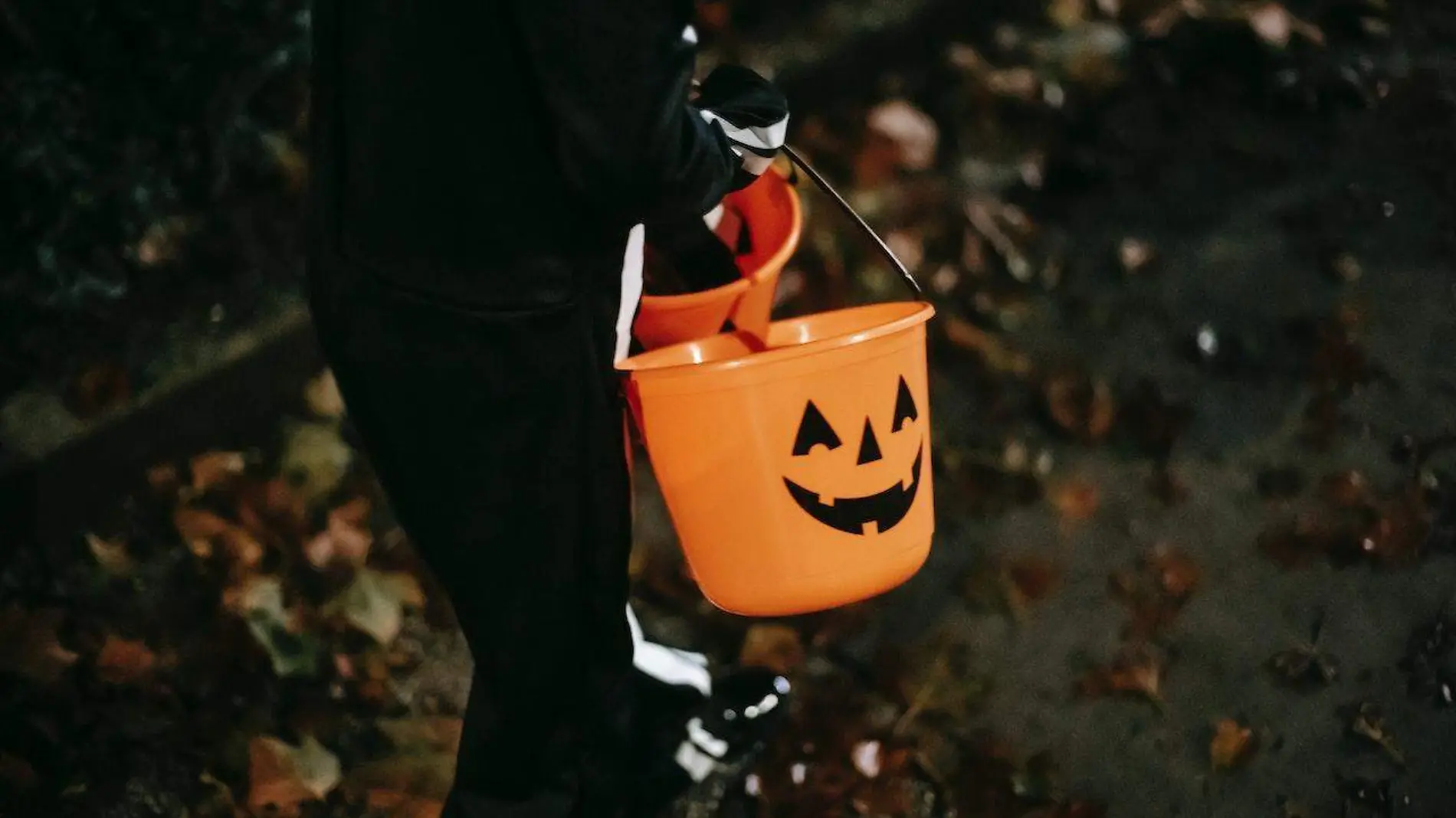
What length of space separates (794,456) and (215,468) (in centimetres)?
173

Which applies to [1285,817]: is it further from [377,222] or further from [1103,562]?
[377,222]

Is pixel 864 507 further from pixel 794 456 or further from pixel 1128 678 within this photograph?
pixel 1128 678

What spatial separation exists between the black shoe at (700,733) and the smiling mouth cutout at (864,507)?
0.69 metres

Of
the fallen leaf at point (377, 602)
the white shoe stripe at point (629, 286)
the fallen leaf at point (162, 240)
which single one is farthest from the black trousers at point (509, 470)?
the fallen leaf at point (162, 240)

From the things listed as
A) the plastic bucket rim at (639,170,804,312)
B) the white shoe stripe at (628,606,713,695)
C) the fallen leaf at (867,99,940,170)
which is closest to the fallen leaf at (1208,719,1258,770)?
the white shoe stripe at (628,606,713,695)

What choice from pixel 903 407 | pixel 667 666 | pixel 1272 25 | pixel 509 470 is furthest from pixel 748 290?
pixel 1272 25

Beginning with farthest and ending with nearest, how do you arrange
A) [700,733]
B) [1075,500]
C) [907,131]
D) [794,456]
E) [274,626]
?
[907,131], [1075,500], [274,626], [700,733], [794,456]

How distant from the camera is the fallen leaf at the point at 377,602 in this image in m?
2.37

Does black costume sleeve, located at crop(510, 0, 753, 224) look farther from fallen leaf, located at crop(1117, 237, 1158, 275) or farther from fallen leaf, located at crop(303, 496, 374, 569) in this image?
fallen leaf, located at crop(1117, 237, 1158, 275)

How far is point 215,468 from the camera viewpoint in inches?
105

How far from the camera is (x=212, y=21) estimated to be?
268 cm

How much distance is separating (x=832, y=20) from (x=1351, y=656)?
7.64 feet

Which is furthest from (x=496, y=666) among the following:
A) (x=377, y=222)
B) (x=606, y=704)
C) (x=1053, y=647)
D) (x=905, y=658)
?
(x=1053, y=647)

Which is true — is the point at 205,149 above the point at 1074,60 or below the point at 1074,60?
above
